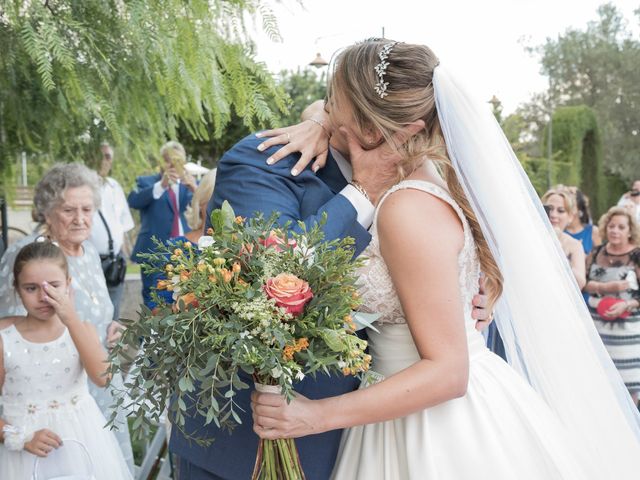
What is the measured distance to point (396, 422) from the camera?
8.07 ft

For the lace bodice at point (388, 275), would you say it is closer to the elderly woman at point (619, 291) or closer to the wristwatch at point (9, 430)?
the wristwatch at point (9, 430)

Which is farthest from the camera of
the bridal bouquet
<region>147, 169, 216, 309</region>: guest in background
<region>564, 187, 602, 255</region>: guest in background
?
<region>564, 187, 602, 255</region>: guest in background

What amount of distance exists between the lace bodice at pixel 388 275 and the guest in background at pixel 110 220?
8.27 feet

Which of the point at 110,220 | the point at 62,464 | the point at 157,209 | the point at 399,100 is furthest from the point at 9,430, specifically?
the point at 157,209

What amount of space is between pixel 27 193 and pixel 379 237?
3.90 m

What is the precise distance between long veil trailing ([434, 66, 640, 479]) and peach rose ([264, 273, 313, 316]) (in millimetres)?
848

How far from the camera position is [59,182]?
14.5ft

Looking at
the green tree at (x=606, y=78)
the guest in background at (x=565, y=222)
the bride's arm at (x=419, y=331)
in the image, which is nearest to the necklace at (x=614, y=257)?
the guest in background at (x=565, y=222)

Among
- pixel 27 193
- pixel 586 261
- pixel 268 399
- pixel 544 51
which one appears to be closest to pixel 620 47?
pixel 544 51

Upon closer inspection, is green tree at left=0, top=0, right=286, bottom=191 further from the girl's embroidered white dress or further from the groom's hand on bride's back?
the groom's hand on bride's back

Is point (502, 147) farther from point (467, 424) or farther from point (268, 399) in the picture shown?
point (268, 399)

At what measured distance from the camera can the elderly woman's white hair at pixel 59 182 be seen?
4.39m

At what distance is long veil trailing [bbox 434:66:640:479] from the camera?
247 centimetres

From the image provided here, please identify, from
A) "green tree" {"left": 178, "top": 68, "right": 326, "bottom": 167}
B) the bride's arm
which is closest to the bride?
the bride's arm
